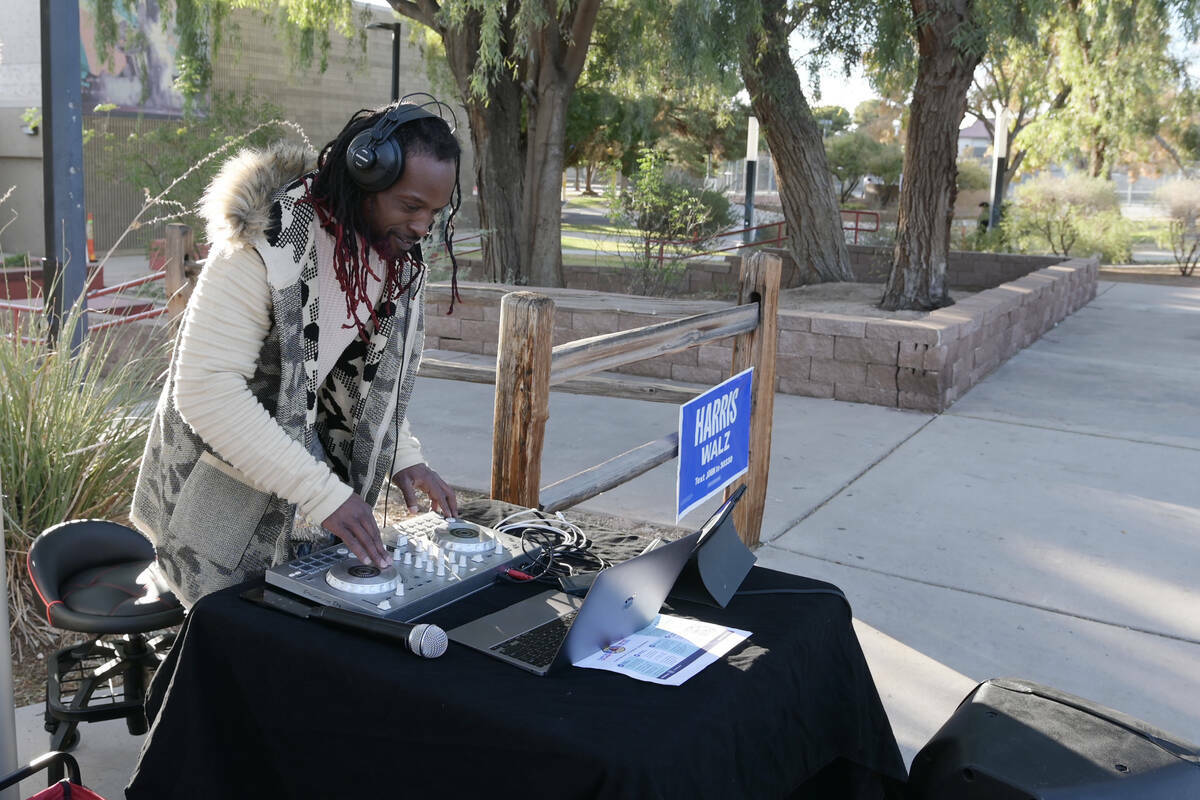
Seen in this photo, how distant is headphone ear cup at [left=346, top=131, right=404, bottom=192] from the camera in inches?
85.0

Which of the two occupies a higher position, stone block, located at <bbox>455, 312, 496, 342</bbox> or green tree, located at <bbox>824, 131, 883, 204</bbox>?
green tree, located at <bbox>824, 131, 883, 204</bbox>

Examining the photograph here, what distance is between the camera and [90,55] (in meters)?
22.3

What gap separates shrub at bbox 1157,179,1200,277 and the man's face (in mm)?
20089

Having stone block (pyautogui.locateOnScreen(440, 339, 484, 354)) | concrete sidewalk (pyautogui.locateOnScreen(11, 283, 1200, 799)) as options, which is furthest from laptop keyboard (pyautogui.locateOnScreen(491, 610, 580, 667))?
stone block (pyautogui.locateOnScreen(440, 339, 484, 354))

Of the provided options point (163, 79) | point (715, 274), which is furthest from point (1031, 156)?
point (163, 79)

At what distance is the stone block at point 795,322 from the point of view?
8.54 meters

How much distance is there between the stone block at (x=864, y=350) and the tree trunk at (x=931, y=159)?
2839mm

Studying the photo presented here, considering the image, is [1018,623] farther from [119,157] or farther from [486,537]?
[119,157]

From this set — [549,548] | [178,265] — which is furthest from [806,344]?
[549,548]

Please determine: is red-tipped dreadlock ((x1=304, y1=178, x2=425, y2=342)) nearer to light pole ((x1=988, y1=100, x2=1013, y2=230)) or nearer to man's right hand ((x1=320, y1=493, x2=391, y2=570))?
man's right hand ((x1=320, y1=493, x2=391, y2=570))

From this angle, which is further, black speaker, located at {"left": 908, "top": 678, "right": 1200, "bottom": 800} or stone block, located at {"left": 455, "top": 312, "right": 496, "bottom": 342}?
stone block, located at {"left": 455, "top": 312, "right": 496, "bottom": 342}

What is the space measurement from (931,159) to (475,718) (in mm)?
10004

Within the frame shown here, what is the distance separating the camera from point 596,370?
397 cm

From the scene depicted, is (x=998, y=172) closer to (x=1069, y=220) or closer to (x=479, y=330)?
(x=1069, y=220)
